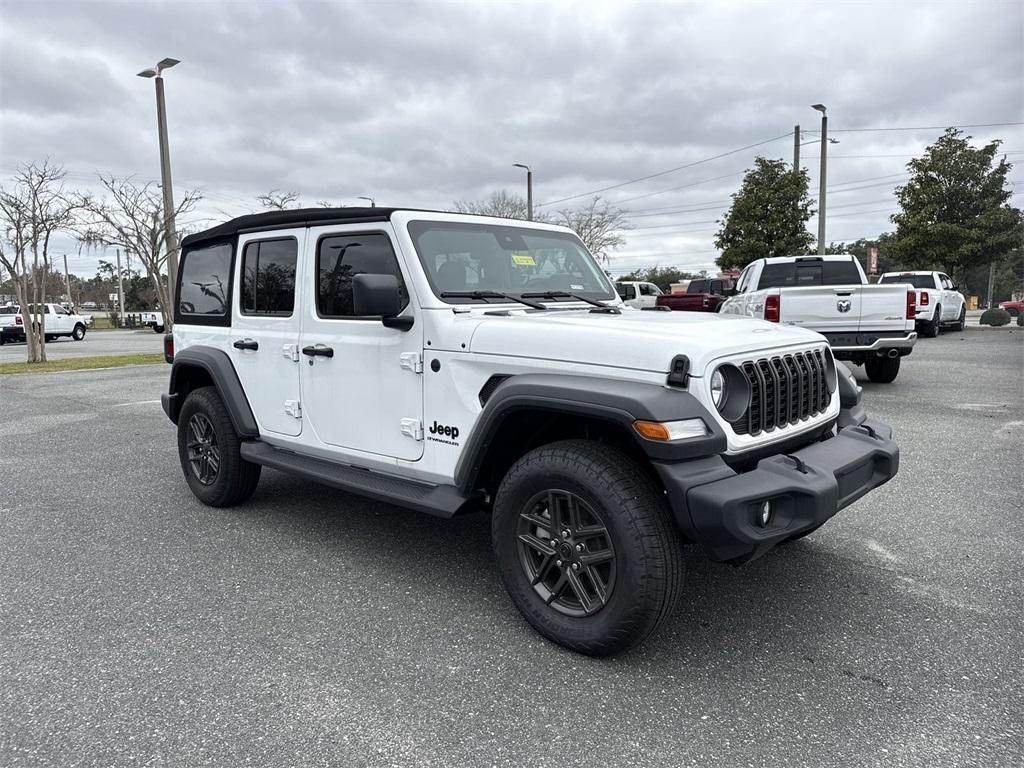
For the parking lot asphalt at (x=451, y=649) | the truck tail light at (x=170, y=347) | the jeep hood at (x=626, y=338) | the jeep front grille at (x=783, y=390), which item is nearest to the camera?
the parking lot asphalt at (x=451, y=649)

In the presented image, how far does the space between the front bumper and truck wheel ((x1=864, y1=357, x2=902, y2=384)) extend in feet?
27.0

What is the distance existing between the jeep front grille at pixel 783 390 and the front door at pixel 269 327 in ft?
8.31

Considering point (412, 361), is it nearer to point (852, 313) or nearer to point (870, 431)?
point (870, 431)

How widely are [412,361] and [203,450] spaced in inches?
89.4

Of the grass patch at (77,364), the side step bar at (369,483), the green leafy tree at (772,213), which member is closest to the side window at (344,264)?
the side step bar at (369,483)

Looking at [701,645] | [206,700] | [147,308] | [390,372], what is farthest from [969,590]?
[147,308]

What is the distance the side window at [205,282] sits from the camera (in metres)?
4.79


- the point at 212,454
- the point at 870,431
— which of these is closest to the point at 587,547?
the point at 870,431

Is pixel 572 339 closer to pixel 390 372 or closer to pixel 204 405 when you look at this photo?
pixel 390 372

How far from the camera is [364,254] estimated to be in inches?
149

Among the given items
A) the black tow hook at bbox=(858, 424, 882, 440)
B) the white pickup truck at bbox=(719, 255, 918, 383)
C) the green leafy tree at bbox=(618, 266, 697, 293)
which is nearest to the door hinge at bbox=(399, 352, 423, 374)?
the black tow hook at bbox=(858, 424, 882, 440)

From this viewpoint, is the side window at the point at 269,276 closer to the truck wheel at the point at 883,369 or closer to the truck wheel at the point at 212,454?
the truck wheel at the point at 212,454

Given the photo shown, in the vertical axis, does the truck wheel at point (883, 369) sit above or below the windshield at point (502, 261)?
below

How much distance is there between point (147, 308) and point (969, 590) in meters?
77.3
